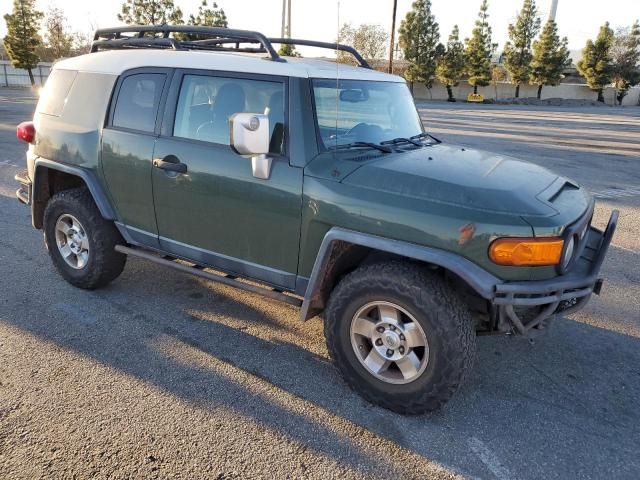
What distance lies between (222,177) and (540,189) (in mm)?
1956

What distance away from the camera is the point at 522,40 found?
5122cm

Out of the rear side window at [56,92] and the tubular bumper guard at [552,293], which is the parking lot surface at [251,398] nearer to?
the tubular bumper guard at [552,293]

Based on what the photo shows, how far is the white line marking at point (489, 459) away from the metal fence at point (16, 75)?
49.7 metres

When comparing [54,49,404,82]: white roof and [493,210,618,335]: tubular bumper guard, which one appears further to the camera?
[54,49,404,82]: white roof

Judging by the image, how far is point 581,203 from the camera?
10.6ft

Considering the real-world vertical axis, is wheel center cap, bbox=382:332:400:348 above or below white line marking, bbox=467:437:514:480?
above

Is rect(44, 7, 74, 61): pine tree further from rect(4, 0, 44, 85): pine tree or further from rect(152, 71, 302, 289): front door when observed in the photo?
rect(152, 71, 302, 289): front door

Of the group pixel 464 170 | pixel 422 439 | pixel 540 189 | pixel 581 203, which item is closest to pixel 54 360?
pixel 422 439

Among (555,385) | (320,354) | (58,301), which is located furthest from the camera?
(58,301)

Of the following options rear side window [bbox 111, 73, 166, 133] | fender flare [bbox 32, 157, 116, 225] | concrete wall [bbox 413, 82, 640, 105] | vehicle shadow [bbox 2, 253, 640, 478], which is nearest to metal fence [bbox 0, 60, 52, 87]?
A: concrete wall [bbox 413, 82, 640, 105]

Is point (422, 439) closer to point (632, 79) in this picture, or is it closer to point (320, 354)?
point (320, 354)

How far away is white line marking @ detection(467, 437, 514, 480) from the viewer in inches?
102

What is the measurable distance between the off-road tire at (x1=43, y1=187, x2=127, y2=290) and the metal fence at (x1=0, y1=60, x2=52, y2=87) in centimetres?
4648

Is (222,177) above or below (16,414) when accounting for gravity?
above
